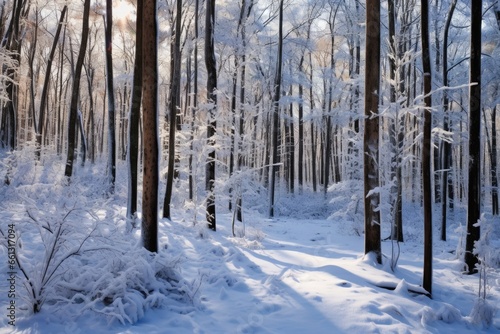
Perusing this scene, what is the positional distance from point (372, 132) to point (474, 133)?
2.29 metres

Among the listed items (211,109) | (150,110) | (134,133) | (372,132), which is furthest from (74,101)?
(372,132)

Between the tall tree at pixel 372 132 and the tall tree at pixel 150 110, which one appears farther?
the tall tree at pixel 372 132

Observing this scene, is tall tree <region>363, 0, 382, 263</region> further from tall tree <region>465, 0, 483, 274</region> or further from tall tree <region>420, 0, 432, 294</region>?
tall tree <region>465, 0, 483, 274</region>

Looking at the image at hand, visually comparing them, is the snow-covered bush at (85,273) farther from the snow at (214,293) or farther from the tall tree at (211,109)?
the tall tree at (211,109)

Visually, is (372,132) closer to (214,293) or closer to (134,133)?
(214,293)

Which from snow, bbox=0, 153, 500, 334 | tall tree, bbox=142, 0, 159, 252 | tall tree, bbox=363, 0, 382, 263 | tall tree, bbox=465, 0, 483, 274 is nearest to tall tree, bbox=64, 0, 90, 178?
snow, bbox=0, 153, 500, 334

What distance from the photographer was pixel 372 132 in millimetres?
6121

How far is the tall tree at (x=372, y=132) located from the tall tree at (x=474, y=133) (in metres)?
1.99

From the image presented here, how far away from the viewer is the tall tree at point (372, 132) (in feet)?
19.9

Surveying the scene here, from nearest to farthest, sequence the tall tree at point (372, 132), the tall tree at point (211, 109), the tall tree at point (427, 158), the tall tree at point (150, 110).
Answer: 1. the tall tree at point (427, 158)
2. the tall tree at point (150, 110)
3. the tall tree at point (372, 132)
4. the tall tree at point (211, 109)

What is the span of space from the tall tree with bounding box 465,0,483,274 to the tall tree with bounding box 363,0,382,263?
1.99m

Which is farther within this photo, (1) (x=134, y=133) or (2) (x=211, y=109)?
(2) (x=211, y=109)

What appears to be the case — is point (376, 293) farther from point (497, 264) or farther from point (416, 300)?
point (497, 264)

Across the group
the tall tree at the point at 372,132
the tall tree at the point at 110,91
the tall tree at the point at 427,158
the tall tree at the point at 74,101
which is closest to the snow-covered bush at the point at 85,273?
the tall tree at the point at 427,158
